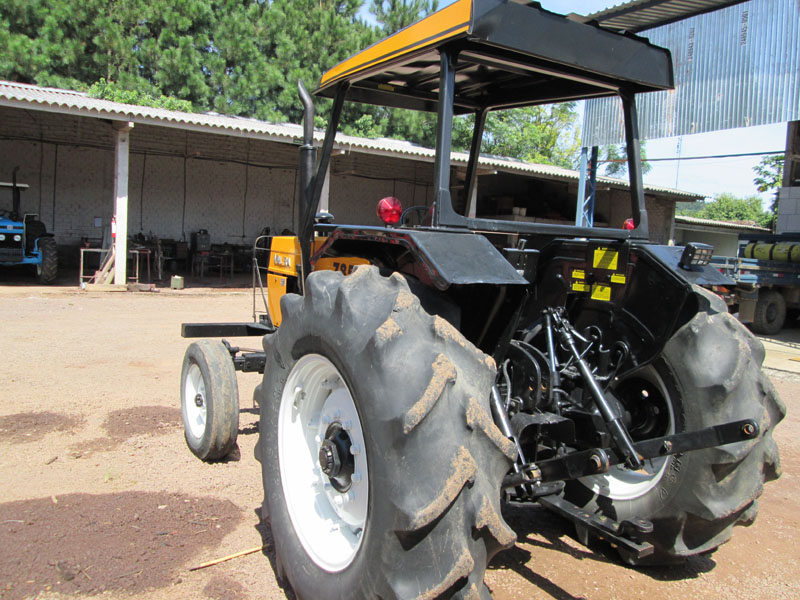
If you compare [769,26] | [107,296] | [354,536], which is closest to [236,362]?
[354,536]

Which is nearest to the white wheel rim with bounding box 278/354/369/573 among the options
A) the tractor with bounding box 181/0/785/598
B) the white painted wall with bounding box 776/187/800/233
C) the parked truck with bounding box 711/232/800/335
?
the tractor with bounding box 181/0/785/598

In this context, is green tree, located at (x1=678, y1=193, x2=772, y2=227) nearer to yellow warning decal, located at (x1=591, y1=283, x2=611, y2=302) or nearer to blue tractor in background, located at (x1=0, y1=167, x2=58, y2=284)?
blue tractor in background, located at (x1=0, y1=167, x2=58, y2=284)

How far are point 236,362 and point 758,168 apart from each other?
1668 inches

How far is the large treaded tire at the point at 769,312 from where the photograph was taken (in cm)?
1264

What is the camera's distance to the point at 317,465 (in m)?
2.88

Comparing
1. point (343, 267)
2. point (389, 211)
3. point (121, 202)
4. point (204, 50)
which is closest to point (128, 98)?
point (204, 50)

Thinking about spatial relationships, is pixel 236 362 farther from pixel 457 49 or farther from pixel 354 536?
pixel 457 49

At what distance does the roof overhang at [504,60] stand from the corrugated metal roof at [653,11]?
11739 millimetres

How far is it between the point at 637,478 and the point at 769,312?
1143 cm

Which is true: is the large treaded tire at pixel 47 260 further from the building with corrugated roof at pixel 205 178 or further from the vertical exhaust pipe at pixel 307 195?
the vertical exhaust pipe at pixel 307 195

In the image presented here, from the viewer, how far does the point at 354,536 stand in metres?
2.60

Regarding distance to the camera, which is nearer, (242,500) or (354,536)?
(354,536)

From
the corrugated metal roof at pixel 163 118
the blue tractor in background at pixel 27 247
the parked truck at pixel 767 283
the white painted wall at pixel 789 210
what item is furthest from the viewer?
the white painted wall at pixel 789 210

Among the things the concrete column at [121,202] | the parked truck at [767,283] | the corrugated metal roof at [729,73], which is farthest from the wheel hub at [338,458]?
the corrugated metal roof at [729,73]
